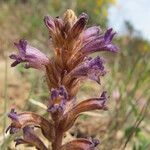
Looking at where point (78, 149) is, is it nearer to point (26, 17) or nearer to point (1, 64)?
point (1, 64)

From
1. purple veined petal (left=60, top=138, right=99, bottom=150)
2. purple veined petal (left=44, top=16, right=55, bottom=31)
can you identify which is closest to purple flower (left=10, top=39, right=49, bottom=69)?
purple veined petal (left=44, top=16, right=55, bottom=31)

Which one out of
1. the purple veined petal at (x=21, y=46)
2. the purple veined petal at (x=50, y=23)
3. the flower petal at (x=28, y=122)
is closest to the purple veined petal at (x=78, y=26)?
the purple veined petal at (x=50, y=23)

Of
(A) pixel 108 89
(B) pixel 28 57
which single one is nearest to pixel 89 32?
(B) pixel 28 57

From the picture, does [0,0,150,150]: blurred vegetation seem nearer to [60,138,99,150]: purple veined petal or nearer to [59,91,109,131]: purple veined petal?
[59,91,109,131]: purple veined petal

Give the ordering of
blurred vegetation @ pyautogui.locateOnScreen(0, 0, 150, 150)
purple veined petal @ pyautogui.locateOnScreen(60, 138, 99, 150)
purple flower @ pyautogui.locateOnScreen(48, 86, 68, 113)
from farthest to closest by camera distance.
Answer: blurred vegetation @ pyautogui.locateOnScreen(0, 0, 150, 150) → purple veined petal @ pyautogui.locateOnScreen(60, 138, 99, 150) → purple flower @ pyautogui.locateOnScreen(48, 86, 68, 113)

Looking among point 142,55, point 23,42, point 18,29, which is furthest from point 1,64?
point 23,42

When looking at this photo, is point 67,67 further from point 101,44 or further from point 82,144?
point 82,144

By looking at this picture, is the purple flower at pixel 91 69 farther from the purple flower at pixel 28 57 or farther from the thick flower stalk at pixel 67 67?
the purple flower at pixel 28 57
